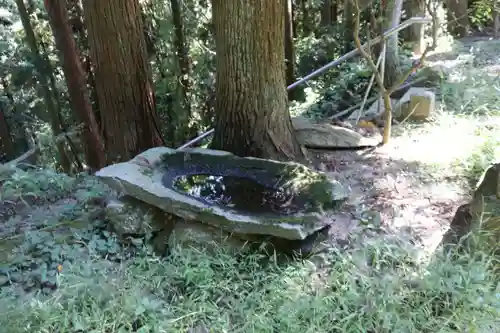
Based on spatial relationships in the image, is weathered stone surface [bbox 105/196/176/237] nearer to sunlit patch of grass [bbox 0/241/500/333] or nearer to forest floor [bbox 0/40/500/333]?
forest floor [bbox 0/40/500/333]

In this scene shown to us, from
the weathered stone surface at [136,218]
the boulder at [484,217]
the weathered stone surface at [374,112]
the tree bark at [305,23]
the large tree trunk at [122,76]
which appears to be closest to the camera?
the boulder at [484,217]

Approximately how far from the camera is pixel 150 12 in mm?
7484

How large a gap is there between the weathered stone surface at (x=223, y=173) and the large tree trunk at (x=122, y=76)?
873 millimetres

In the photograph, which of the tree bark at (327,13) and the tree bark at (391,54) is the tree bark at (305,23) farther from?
the tree bark at (391,54)

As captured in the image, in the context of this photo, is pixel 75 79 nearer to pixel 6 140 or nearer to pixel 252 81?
pixel 252 81

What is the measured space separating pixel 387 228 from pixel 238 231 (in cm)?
107

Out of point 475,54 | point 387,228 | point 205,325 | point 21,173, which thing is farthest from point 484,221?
point 475,54

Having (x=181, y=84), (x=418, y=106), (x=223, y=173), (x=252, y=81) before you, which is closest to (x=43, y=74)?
(x=181, y=84)

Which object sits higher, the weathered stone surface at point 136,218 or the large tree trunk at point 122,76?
the large tree trunk at point 122,76

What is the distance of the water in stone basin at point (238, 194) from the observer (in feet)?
9.69

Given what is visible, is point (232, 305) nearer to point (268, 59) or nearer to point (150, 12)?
point (268, 59)

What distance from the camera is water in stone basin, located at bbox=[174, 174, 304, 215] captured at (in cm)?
295

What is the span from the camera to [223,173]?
342cm

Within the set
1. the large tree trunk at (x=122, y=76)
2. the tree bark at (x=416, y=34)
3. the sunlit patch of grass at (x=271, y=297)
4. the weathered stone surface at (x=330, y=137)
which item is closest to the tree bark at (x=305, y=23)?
the tree bark at (x=416, y=34)
